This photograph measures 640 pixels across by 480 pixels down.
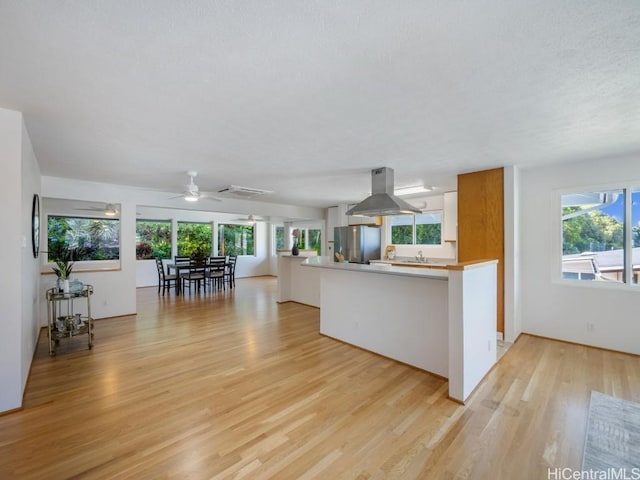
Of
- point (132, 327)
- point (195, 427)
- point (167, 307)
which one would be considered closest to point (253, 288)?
point (167, 307)

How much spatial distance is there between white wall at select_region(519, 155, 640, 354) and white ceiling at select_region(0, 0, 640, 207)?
53 centimetres

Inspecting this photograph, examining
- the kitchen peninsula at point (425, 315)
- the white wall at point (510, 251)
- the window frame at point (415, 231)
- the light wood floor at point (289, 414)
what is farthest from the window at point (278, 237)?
the white wall at point (510, 251)

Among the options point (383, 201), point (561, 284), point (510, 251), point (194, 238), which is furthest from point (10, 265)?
point (194, 238)

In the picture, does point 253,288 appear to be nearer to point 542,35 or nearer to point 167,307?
point 167,307

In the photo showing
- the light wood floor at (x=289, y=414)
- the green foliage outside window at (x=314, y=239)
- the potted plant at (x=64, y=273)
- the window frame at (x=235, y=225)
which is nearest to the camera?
the light wood floor at (x=289, y=414)

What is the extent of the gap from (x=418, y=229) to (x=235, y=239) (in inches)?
262

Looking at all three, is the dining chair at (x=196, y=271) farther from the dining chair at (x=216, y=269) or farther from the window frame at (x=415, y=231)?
the window frame at (x=415, y=231)

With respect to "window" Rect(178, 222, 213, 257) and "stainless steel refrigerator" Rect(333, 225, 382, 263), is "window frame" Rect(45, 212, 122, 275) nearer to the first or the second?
"window" Rect(178, 222, 213, 257)

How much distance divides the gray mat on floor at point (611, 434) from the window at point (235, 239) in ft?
31.8

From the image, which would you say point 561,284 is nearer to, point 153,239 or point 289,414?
point 289,414

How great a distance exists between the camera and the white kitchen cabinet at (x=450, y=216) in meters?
5.57

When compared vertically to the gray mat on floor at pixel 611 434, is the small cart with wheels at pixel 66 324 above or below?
above

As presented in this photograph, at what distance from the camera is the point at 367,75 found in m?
1.73

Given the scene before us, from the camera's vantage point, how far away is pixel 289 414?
2.22 metres
